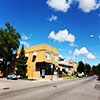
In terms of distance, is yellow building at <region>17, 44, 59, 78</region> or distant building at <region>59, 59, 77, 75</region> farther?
distant building at <region>59, 59, 77, 75</region>

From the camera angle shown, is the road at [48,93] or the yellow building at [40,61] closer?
the road at [48,93]

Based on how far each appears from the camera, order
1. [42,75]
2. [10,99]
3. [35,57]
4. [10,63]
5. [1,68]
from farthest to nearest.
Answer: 1. [10,63]
2. [1,68]
3. [35,57]
4. [42,75]
5. [10,99]

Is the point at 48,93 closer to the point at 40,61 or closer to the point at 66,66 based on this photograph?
the point at 40,61

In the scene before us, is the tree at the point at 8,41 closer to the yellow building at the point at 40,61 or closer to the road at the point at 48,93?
the yellow building at the point at 40,61

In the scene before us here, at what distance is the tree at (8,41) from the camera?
3231 cm

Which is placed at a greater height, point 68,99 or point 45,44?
point 45,44

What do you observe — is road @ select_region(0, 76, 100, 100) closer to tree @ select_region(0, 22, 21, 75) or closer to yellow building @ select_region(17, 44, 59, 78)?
yellow building @ select_region(17, 44, 59, 78)

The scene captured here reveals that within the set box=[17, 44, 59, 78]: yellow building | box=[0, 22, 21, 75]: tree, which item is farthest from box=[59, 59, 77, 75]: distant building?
box=[0, 22, 21, 75]: tree

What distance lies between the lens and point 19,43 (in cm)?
3697

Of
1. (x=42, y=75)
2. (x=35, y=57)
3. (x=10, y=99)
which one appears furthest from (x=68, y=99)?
(x=35, y=57)

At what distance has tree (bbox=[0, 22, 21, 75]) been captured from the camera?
32.3 meters

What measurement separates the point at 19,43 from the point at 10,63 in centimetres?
883

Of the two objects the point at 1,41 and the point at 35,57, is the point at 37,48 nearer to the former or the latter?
the point at 35,57

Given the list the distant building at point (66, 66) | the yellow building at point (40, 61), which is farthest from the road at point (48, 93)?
the distant building at point (66, 66)
